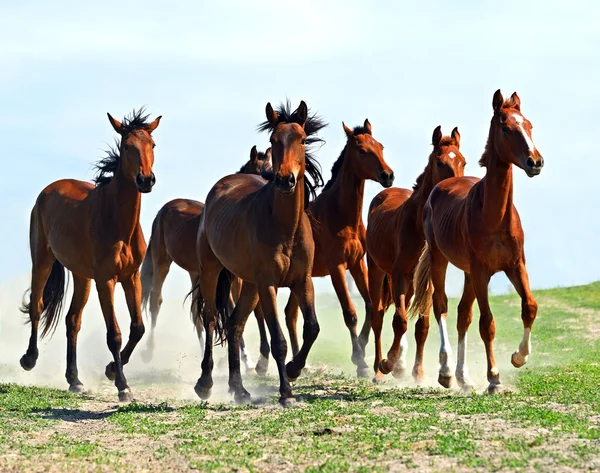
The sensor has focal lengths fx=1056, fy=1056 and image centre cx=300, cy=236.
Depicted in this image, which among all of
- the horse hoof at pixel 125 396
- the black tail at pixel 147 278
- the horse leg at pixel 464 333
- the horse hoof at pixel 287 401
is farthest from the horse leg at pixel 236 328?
the black tail at pixel 147 278

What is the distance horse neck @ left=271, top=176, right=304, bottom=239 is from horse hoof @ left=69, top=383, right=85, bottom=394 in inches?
165

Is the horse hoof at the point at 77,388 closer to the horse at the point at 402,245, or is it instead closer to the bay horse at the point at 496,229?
the horse at the point at 402,245

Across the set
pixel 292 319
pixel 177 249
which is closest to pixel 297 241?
pixel 292 319

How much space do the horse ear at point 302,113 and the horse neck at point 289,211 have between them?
1.85 ft

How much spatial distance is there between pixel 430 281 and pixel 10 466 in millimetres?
6112

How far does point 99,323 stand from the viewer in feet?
66.5

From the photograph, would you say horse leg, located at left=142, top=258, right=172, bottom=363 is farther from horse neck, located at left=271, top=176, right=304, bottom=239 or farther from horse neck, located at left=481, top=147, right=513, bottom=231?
horse neck, located at left=481, top=147, right=513, bottom=231

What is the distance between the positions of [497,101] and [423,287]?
9.05 feet

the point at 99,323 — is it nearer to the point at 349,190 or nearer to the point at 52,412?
the point at 349,190

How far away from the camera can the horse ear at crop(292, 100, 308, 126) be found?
1034 cm

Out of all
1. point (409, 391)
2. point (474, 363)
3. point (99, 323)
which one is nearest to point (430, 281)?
point (409, 391)

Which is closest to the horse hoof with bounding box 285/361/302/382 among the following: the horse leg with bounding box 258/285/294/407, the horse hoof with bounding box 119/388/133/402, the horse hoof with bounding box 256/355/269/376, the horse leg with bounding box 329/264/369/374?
the horse leg with bounding box 258/285/294/407

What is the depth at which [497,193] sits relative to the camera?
1048cm

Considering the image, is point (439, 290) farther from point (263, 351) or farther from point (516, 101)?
point (263, 351)
